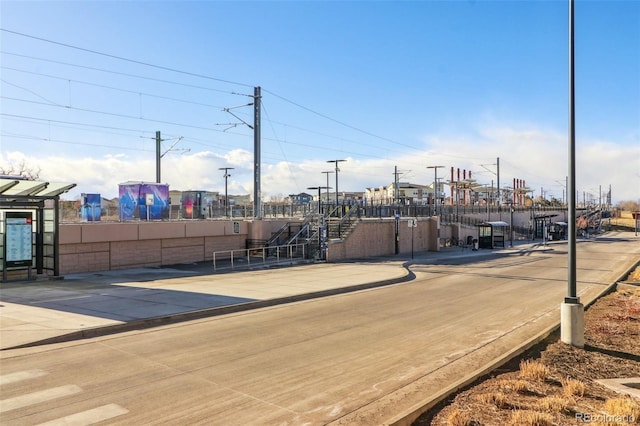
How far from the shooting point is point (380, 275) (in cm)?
2169

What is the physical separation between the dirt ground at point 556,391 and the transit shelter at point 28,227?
58.6 feet

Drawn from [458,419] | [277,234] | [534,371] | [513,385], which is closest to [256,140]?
[277,234]

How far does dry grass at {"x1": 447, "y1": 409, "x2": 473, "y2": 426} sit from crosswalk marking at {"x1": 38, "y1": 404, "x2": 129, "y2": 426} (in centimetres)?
387

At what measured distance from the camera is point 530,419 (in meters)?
5.46

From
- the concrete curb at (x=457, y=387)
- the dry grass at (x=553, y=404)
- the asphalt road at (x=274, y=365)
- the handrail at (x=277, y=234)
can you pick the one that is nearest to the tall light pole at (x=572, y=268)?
the concrete curb at (x=457, y=387)

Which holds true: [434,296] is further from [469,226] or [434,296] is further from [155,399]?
[469,226]

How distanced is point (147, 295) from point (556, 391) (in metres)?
12.2

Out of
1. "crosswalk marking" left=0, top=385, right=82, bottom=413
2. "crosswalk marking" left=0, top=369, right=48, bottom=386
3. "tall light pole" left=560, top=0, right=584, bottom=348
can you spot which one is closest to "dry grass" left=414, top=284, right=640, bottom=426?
"tall light pole" left=560, top=0, right=584, bottom=348

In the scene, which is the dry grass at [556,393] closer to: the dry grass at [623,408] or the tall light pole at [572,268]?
the dry grass at [623,408]

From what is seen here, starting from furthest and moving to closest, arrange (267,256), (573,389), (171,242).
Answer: (267,256), (171,242), (573,389)

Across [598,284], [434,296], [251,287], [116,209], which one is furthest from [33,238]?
[598,284]

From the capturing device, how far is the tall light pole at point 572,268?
29.9ft

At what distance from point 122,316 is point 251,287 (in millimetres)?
6029

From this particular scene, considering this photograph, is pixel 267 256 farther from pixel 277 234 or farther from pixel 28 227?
pixel 28 227
